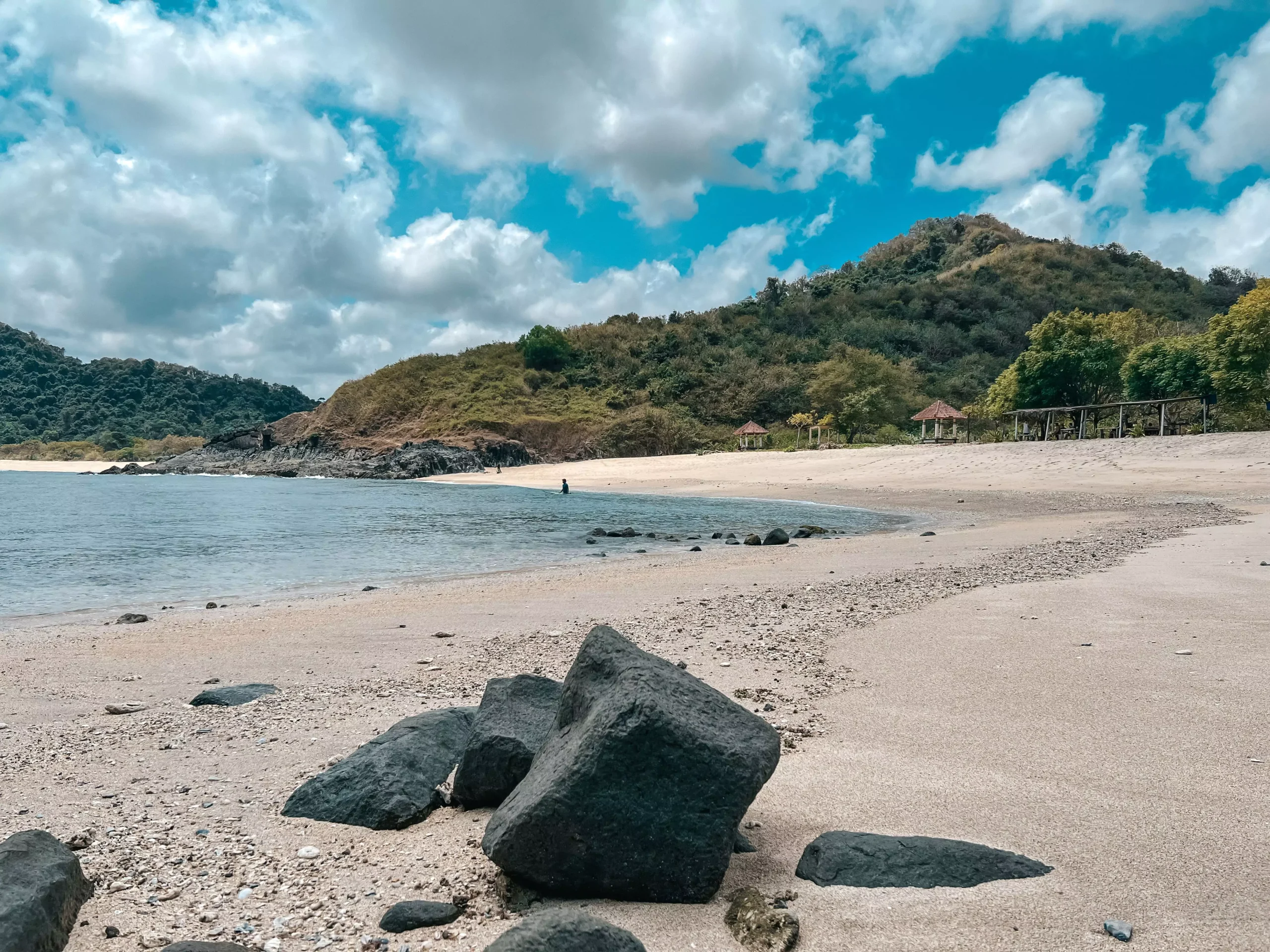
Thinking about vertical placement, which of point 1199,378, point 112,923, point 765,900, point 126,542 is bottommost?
point 126,542

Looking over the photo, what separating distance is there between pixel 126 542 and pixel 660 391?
217 ft

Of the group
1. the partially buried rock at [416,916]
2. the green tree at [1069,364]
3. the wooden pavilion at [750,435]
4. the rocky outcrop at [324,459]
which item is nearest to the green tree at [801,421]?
the wooden pavilion at [750,435]

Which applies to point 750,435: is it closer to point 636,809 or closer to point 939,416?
point 939,416

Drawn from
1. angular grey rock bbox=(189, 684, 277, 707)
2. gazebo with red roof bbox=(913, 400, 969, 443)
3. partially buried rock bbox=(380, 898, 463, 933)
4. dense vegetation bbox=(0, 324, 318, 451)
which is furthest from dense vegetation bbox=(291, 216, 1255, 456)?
partially buried rock bbox=(380, 898, 463, 933)

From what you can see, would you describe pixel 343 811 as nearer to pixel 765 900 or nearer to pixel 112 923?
pixel 112 923

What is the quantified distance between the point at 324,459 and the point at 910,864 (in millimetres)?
76271

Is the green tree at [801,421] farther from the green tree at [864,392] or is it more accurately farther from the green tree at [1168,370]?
the green tree at [1168,370]

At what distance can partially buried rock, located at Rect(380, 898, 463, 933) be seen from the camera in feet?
8.45

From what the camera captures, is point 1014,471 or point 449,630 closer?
point 449,630

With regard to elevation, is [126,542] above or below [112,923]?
below

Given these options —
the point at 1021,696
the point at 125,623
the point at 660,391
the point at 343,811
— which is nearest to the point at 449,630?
the point at 125,623

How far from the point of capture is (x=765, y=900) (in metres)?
2.64

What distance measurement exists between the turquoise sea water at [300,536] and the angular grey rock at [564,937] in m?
11.3

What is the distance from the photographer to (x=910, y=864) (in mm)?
2752
